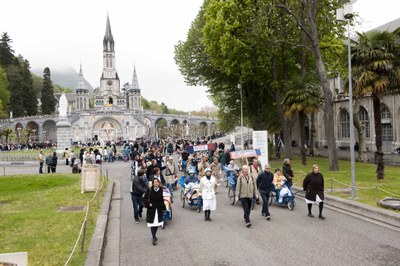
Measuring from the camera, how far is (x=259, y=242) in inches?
353

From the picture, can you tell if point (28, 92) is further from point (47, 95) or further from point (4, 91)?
point (47, 95)

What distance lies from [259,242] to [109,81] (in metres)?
117

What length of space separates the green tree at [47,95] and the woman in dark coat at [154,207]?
321 feet

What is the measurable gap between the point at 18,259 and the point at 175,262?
3.89m

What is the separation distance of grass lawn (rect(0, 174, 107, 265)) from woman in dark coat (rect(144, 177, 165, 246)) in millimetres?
1518

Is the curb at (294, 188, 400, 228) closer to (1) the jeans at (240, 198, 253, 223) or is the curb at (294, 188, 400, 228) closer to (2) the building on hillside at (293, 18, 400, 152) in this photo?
(1) the jeans at (240, 198, 253, 223)

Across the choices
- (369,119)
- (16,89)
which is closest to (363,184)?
(369,119)

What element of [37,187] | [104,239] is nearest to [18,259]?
[104,239]

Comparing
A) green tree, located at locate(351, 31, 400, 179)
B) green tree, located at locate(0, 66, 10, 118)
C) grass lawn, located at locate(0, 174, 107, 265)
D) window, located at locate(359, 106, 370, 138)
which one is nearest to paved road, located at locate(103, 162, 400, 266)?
grass lawn, located at locate(0, 174, 107, 265)

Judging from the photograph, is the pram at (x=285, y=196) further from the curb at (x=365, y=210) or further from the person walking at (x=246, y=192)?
the person walking at (x=246, y=192)

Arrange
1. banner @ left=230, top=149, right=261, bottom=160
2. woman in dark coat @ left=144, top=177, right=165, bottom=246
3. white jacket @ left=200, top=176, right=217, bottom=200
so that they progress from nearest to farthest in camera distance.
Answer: woman in dark coat @ left=144, top=177, right=165, bottom=246, white jacket @ left=200, top=176, right=217, bottom=200, banner @ left=230, top=149, right=261, bottom=160

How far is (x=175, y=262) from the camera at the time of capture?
7785mm

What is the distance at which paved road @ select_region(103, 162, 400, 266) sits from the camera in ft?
25.5

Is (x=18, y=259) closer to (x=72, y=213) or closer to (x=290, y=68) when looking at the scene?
(x=72, y=213)
